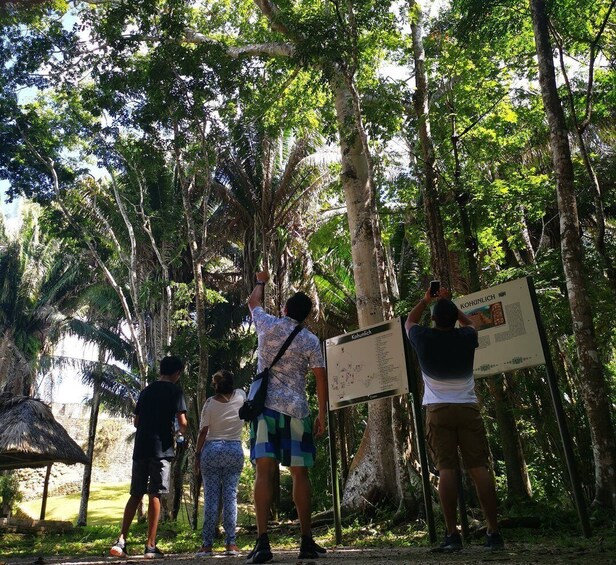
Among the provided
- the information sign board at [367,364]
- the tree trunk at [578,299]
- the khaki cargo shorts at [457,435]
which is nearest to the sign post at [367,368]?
the information sign board at [367,364]

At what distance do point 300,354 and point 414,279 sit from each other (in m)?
13.1

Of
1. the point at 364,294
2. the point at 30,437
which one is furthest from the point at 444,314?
the point at 30,437

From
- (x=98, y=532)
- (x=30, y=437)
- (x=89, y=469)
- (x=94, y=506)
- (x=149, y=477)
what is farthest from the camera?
(x=94, y=506)

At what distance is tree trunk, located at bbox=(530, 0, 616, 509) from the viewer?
5504mm

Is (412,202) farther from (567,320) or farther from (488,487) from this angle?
(488,487)

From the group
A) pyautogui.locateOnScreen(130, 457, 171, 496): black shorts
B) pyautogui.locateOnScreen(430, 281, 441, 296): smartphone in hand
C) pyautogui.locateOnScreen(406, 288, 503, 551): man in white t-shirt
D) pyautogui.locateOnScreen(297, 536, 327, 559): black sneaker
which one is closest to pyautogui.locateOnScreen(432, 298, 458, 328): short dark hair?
pyautogui.locateOnScreen(406, 288, 503, 551): man in white t-shirt

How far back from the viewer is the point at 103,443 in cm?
2825

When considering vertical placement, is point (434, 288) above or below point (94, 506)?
above

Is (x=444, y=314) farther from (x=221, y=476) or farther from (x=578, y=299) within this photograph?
(x=221, y=476)

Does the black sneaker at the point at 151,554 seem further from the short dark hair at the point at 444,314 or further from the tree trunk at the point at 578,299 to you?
the tree trunk at the point at 578,299

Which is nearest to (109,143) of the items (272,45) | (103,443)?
(272,45)

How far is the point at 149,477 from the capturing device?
517 cm

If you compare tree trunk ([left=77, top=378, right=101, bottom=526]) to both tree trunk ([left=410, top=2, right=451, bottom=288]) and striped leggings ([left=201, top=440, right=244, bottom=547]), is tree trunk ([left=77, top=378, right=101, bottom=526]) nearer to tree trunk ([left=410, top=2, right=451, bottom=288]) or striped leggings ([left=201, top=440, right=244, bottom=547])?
striped leggings ([left=201, top=440, right=244, bottom=547])

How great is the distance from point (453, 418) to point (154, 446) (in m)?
2.80
